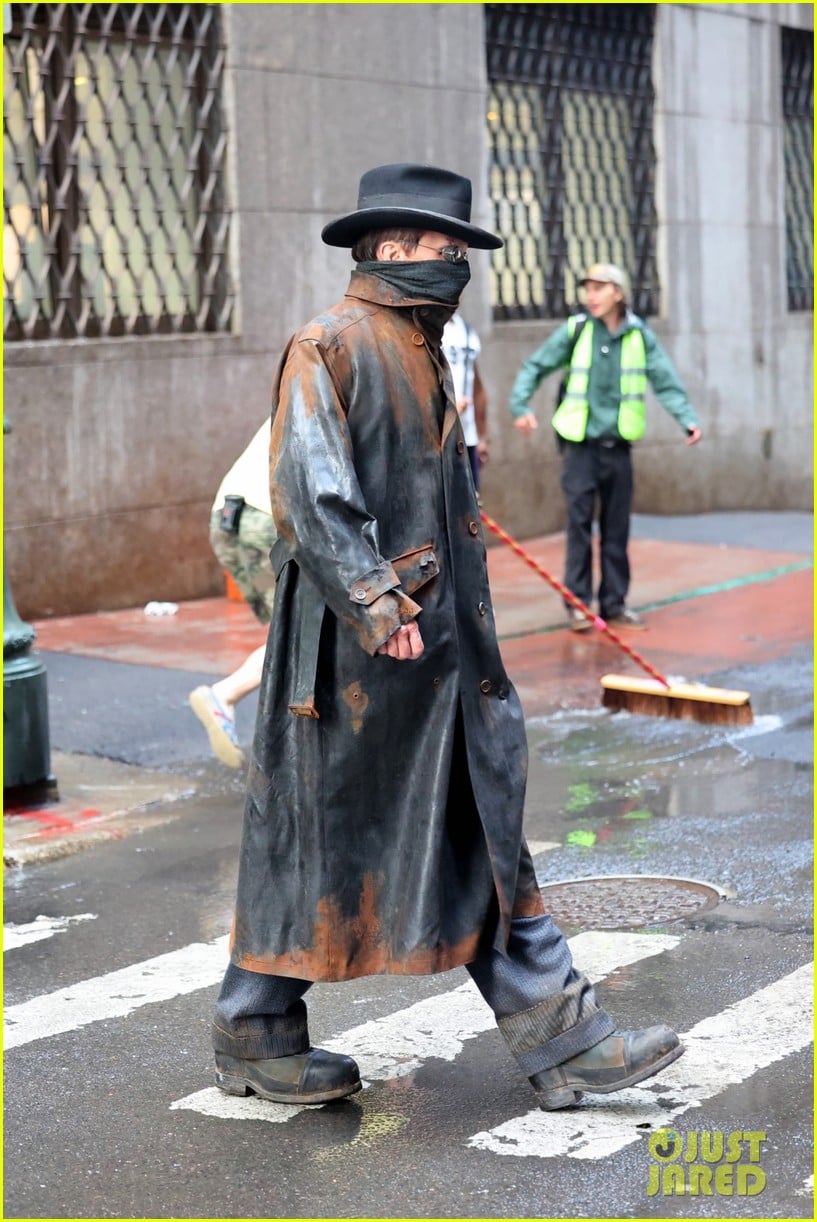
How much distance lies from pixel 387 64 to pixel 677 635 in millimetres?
4732

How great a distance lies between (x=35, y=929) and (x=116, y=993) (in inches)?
31.4

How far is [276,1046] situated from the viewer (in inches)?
178

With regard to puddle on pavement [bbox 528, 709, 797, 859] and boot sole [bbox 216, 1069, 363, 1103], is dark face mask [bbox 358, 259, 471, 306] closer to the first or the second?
boot sole [bbox 216, 1069, 363, 1103]

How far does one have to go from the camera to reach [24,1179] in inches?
165

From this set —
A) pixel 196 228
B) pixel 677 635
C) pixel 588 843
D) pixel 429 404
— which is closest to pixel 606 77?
pixel 196 228

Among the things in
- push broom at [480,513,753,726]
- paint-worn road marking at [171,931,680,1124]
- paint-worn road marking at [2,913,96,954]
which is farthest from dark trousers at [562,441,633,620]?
paint-worn road marking at [171,931,680,1124]

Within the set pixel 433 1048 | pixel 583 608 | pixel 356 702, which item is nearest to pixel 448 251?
pixel 356 702

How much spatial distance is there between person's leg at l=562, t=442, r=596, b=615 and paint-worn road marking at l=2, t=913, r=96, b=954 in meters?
5.46

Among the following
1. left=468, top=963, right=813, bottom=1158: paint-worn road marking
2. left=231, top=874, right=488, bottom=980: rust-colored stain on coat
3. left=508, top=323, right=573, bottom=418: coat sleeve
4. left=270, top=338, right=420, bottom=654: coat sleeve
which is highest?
left=508, top=323, right=573, bottom=418: coat sleeve

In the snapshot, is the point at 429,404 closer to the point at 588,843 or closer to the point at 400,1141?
the point at 400,1141

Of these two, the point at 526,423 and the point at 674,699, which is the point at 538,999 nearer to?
the point at 674,699

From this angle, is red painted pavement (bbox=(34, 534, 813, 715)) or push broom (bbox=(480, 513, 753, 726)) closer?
push broom (bbox=(480, 513, 753, 726))

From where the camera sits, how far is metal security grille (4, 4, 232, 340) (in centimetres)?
1097

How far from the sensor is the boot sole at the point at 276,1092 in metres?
4.48
